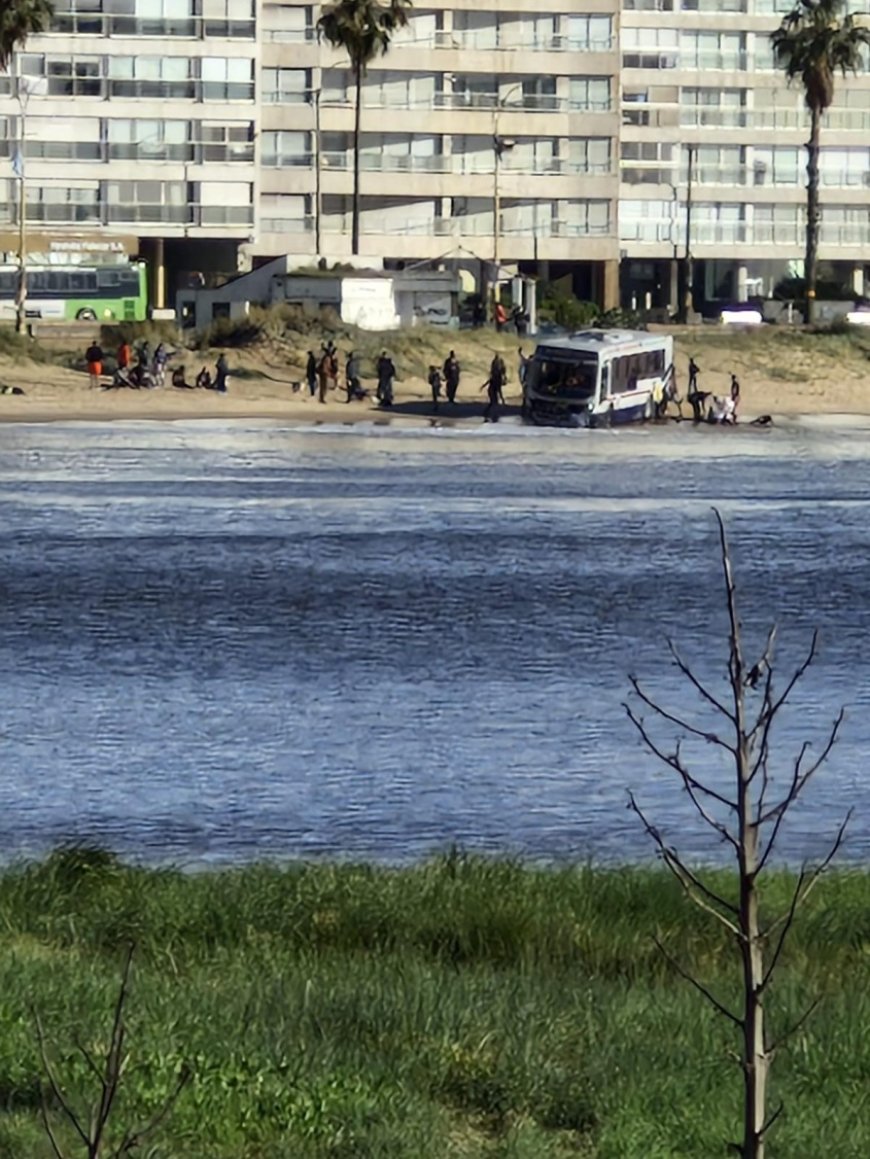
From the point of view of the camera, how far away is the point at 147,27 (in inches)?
3688

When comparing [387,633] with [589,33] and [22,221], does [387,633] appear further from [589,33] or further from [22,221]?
[589,33]

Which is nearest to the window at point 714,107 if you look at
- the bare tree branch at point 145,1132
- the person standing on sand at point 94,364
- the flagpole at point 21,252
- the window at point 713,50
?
the window at point 713,50

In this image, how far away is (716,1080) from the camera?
332 inches

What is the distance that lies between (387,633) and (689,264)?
7403 cm

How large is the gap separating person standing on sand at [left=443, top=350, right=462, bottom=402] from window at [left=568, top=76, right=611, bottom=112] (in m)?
35.2

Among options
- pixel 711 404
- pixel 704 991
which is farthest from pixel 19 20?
pixel 704 991

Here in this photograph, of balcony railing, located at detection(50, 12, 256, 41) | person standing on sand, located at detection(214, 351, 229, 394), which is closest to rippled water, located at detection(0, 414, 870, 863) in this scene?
person standing on sand, located at detection(214, 351, 229, 394)

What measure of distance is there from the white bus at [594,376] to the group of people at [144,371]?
8149 mm

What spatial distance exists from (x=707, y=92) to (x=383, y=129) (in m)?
17.8

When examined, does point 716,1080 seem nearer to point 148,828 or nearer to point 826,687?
point 148,828

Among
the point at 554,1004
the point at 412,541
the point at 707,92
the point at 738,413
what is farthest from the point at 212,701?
the point at 707,92

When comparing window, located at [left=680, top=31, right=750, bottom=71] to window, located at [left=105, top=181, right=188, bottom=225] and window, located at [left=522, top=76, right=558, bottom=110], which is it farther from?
window, located at [left=105, top=181, right=188, bottom=225]

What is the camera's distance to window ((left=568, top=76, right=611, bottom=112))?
331ft

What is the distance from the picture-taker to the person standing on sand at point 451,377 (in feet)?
218
